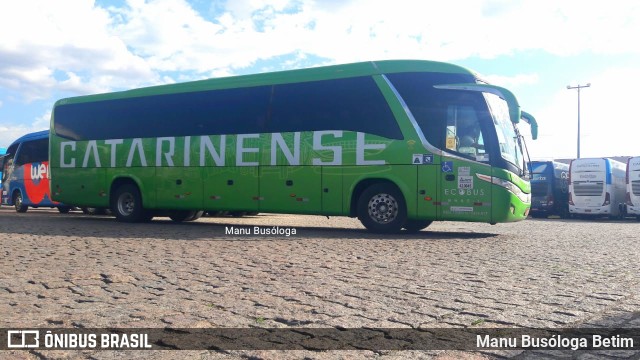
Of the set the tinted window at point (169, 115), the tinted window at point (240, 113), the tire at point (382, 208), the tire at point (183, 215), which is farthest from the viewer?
the tire at point (183, 215)

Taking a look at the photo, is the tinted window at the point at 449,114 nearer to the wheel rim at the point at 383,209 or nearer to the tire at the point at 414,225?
the wheel rim at the point at 383,209

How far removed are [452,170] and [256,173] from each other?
4.71m

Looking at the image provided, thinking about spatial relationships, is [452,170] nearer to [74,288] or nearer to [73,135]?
[74,288]

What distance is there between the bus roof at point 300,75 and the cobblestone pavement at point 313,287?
13.2 ft

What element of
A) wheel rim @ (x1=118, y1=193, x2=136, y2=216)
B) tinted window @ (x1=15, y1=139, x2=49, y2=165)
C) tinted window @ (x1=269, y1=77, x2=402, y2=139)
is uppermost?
tinted window @ (x1=269, y1=77, x2=402, y2=139)

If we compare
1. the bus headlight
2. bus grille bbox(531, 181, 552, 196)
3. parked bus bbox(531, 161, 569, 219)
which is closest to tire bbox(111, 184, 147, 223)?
the bus headlight

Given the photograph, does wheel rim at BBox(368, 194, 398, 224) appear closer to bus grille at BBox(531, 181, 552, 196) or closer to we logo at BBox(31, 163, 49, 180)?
we logo at BBox(31, 163, 49, 180)

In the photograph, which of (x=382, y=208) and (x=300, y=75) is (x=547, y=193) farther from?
(x=300, y=75)

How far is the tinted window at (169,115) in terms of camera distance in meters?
13.8

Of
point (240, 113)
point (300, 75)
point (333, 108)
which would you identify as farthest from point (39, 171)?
point (333, 108)

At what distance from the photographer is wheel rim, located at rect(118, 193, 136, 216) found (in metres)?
15.6

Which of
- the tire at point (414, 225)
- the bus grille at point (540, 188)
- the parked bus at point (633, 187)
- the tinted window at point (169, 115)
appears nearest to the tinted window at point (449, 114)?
the tire at point (414, 225)

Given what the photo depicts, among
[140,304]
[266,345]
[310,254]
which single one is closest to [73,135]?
[310,254]

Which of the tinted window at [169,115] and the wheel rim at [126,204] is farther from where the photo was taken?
the wheel rim at [126,204]
